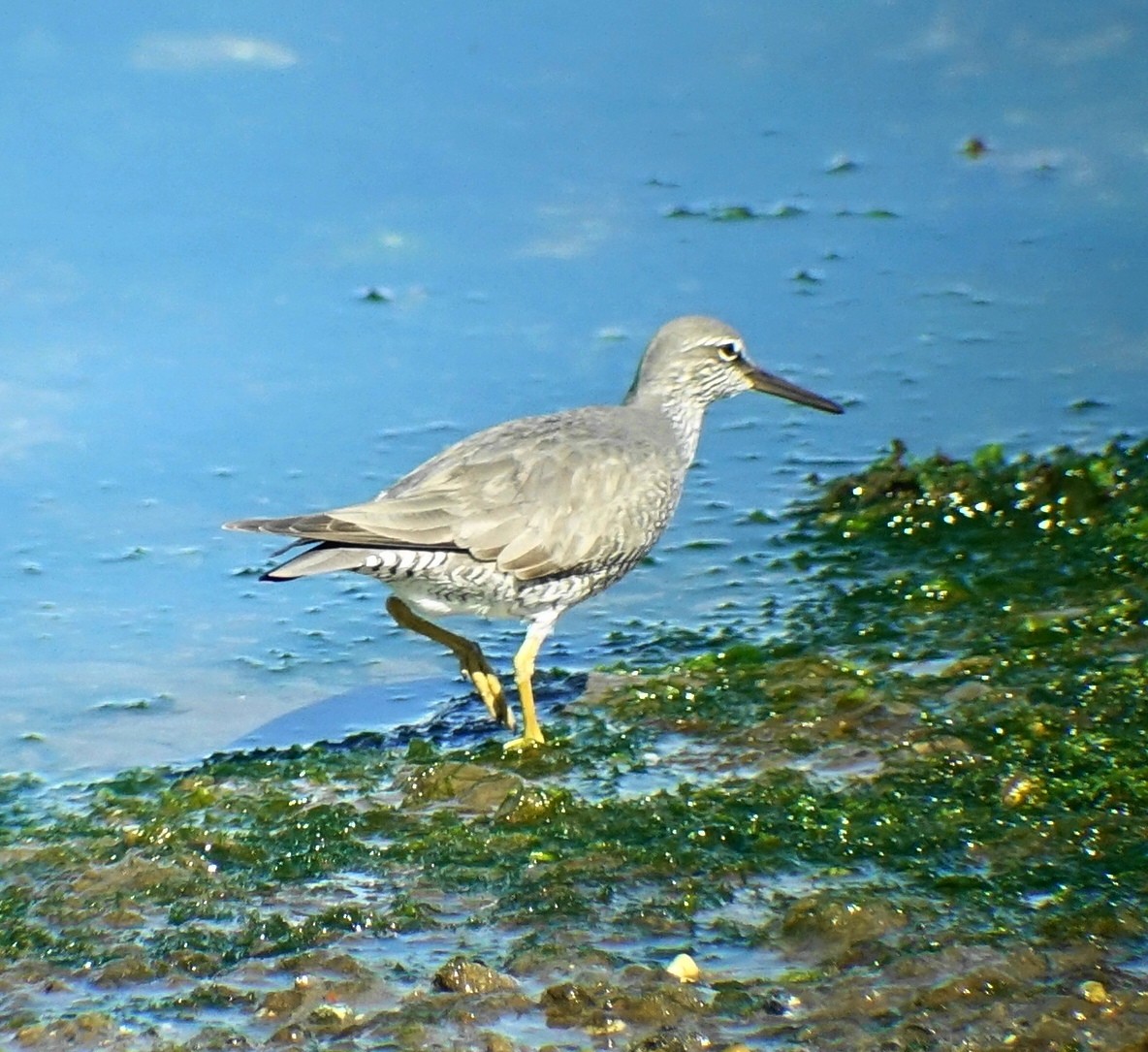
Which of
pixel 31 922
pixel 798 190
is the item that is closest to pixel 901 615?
pixel 31 922

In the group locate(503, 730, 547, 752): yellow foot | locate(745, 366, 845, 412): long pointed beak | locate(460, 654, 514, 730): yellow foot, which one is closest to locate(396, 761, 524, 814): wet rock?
locate(503, 730, 547, 752): yellow foot

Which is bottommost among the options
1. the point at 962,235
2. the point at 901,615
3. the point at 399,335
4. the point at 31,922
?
the point at 31,922

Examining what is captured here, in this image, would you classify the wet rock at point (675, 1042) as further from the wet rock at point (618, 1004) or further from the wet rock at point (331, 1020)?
the wet rock at point (331, 1020)

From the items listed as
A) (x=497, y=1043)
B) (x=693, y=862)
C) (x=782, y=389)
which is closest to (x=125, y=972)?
(x=497, y=1043)

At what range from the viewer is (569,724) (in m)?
6.35

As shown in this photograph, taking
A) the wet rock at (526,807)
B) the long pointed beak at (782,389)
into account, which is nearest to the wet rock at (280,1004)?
the wet rock at (526,807)

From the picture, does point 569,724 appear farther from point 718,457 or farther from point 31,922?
point 718,457

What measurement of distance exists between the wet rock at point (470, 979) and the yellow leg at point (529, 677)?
170cm

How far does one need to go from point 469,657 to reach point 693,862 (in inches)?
67.1

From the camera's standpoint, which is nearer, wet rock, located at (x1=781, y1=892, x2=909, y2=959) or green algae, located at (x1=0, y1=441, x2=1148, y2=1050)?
green algae, located at (x1=0, y1=441, x2=1148, y2=1050)

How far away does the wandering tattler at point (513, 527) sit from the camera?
6.07m

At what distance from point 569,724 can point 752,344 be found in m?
3.32

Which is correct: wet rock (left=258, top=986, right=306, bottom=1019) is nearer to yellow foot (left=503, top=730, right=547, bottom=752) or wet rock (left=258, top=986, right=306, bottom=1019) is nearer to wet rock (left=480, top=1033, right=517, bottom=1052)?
wet rock (left=480, top=1033, right=517, bottom=1052)

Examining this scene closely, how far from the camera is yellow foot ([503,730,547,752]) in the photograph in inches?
241
